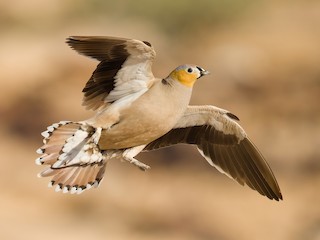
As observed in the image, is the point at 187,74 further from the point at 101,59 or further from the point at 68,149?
the point at 68,149

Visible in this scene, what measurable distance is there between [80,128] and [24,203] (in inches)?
178

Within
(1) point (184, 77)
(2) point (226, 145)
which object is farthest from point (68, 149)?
(2) point (226, 145)

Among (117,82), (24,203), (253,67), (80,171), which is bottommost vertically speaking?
(24,203)

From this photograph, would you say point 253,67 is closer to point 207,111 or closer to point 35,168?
point 35,168

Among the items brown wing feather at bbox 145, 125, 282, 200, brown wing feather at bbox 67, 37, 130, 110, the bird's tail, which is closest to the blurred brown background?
brown wing feather at bbox 145, 125, 282, 200

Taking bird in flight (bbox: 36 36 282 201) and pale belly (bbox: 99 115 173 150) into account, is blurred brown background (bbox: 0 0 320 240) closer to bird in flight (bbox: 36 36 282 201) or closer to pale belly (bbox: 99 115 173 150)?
bird in flight (bbox: 36 36 282 201)

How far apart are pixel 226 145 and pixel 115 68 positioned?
1.37m

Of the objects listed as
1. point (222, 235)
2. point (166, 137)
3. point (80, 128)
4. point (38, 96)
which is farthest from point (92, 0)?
point (80, 128)

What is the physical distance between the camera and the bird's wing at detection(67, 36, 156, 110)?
696 cm

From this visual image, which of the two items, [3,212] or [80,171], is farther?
[3,212]

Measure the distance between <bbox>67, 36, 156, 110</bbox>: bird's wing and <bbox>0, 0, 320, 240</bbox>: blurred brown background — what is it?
3.60 metres

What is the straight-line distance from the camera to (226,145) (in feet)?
26.7

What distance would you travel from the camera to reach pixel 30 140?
40.1 ft

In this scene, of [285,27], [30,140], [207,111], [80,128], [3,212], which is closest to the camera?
[80,128]
